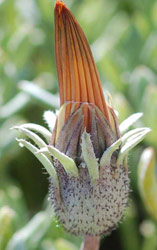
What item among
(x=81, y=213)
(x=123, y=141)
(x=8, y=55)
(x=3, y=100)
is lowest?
(x=81, y=213)

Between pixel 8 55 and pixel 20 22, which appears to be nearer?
pixel 8 55

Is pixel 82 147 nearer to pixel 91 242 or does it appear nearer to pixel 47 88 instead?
pixel 91 242

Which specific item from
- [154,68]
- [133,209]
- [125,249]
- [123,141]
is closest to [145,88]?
[154,68]

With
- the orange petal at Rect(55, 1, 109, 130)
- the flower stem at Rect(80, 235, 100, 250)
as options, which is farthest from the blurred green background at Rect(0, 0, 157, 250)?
the orange petal at Rect(55, 1, 109, 130)

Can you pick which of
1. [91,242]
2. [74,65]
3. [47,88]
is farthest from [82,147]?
[47,88]

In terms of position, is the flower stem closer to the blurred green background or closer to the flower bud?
the flower bud

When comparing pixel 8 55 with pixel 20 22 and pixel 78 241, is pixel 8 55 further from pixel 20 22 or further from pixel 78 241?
pixel 78 241
